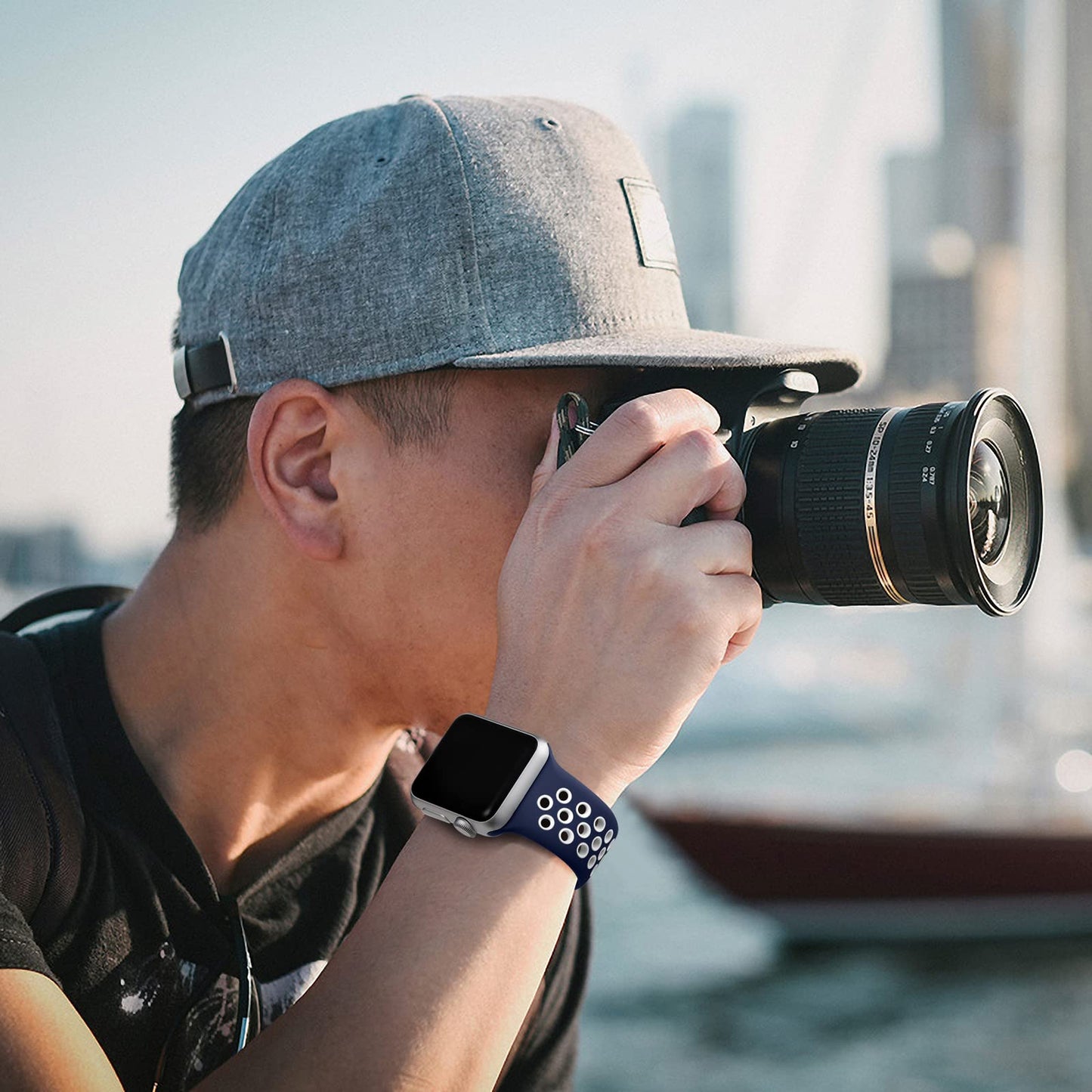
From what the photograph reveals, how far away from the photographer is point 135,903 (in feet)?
4.49

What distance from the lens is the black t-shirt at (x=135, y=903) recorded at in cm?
129

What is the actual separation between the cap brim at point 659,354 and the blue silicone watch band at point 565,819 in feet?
1.36

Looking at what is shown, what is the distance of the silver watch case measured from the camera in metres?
1.16

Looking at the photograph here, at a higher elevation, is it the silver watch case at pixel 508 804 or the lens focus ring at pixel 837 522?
the lens focus ring at pixel 837 522

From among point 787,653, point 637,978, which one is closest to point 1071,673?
point 637,978

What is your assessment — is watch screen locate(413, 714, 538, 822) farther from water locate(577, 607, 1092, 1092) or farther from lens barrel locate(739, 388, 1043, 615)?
water locate(577, 607, 1092, 1092)

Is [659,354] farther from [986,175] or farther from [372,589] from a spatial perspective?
[986,175]

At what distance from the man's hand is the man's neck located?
313 mm

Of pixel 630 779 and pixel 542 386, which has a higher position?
pixel 542 386

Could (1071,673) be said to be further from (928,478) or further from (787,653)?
(787,653)

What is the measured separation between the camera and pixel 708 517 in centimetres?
138

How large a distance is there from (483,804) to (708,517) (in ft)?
1.30

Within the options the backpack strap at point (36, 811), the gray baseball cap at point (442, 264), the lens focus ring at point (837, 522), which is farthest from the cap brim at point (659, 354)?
the backpack strap at point (36, 811)

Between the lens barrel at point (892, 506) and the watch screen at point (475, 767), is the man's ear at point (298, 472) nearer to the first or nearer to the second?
the watch screen at point (475, 767)
